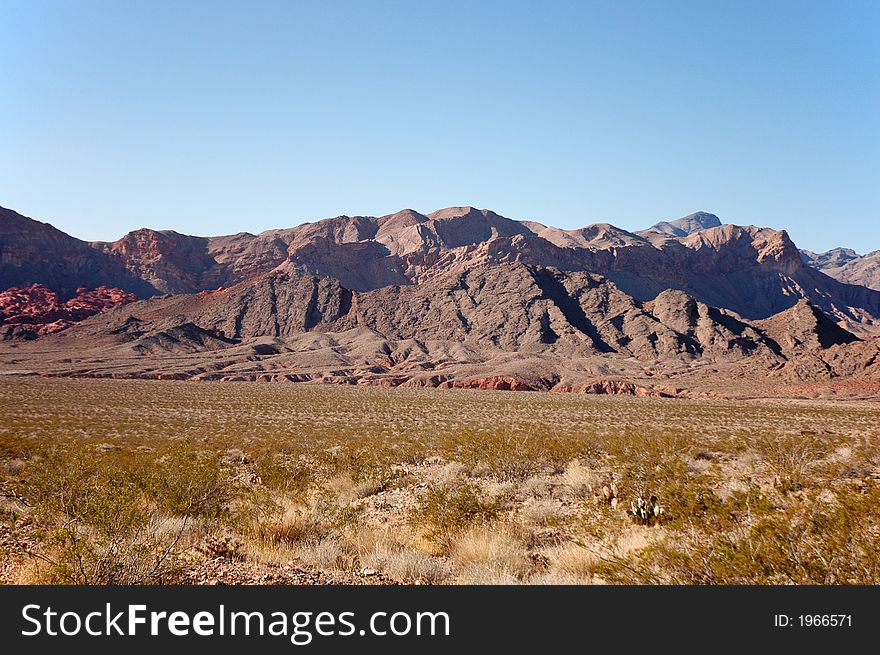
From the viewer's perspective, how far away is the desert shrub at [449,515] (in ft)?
26.8

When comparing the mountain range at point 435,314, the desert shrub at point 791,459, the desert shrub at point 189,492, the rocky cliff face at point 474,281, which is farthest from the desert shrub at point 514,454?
the rocky cliff face at point 474,281

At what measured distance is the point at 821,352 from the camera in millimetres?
75562

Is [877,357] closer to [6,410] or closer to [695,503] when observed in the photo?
[695,503]

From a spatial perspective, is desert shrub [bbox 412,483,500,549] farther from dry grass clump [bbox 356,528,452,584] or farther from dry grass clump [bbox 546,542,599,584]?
dry grass clump [bbox 546,542,599,584]

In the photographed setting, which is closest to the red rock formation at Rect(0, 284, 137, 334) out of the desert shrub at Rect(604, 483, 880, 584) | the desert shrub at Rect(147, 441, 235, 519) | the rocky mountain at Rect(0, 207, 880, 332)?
the rocky mountain at Rect(0, 207, 880, 332)

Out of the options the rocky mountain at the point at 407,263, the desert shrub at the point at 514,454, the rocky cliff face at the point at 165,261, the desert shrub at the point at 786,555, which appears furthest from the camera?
the rocky cliff face at the point at 165,261

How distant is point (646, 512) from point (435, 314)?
10424 cm

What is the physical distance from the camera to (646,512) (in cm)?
883

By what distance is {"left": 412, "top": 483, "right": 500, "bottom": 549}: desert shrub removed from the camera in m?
8.16

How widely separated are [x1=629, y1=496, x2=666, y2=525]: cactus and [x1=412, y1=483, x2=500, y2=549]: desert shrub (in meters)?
2.04

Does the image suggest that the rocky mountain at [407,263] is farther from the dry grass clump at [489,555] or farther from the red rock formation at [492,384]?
the dry grass clump at [489,555]

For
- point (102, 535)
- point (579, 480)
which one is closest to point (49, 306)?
point (579, 480)

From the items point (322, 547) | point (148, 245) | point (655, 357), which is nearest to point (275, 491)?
point (322, 547)

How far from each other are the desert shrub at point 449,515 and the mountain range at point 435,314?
62996mm
